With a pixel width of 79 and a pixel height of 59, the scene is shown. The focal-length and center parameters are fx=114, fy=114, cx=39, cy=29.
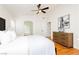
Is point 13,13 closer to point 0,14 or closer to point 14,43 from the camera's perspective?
point 0,14

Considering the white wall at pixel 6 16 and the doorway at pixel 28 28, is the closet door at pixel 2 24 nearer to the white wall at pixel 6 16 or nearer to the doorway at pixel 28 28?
the white wall at pixel 6 16

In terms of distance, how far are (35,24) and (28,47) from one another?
28cm

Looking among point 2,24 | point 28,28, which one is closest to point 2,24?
point 2,24

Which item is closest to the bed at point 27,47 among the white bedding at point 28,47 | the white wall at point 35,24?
the white bedding at point 28,47

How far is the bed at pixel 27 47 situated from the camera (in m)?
0.84

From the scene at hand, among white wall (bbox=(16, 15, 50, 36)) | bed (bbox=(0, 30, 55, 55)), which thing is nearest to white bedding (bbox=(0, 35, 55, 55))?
bed (bbox=(0, 30, 55, 55))

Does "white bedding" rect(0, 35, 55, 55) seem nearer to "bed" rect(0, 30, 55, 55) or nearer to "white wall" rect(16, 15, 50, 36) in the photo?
"bed" rect(0, 30, 55, 55)

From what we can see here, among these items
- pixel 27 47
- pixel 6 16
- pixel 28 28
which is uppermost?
pixel 6 16

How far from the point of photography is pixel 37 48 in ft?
2.95

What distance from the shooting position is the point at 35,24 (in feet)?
3.62

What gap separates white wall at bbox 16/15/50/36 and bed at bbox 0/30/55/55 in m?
0.11

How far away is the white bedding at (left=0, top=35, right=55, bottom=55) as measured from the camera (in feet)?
2.75

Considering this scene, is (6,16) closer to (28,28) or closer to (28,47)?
(28,28)

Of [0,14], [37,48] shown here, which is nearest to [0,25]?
[0,14]
